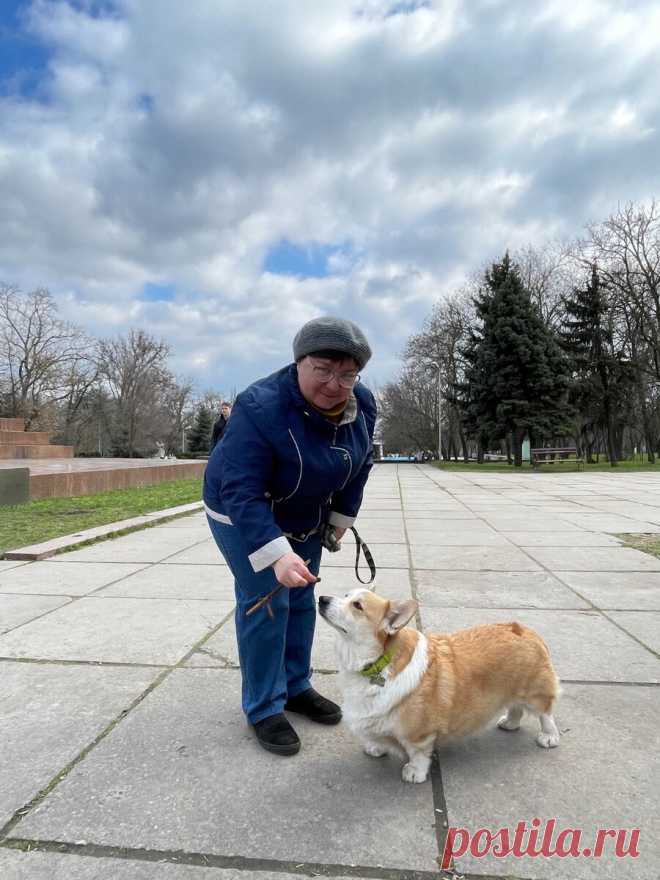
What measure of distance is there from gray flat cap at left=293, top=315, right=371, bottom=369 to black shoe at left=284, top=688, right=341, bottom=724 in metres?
1.68

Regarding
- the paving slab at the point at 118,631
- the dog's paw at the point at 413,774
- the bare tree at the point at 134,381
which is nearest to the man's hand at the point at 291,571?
the dog's paw at the point at 413,774

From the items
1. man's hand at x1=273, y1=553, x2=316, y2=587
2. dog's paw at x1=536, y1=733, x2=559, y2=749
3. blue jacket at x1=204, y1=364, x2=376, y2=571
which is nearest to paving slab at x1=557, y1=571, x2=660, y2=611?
dog's paw at x1=536, y1=733, x2=559, y2=749

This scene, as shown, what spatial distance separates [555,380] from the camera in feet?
107

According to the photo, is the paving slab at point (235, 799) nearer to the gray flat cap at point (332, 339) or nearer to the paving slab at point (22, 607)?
the gray flat cap at point (332, 339)

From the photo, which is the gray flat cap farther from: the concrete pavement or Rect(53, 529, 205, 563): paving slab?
Rect(53, 529, 205, 563): paving slab

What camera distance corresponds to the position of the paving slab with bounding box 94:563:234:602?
16.3 feet

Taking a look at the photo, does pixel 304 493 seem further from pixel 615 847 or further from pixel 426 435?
pixel 426 435

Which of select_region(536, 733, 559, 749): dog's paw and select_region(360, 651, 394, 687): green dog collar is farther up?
select_region(360, 651, 394, 687): green dog collar

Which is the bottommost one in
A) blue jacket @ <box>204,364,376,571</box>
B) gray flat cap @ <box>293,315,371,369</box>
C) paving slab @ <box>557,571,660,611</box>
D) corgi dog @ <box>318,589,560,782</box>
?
paving slab @ <box>557,571,660,611</box>

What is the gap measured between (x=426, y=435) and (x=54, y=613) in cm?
5565

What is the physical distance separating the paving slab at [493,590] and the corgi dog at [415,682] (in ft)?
6.87

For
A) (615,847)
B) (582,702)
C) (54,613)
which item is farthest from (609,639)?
(54,613)

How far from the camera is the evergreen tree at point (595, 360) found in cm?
3453

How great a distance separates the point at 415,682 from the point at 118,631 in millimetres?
2487
